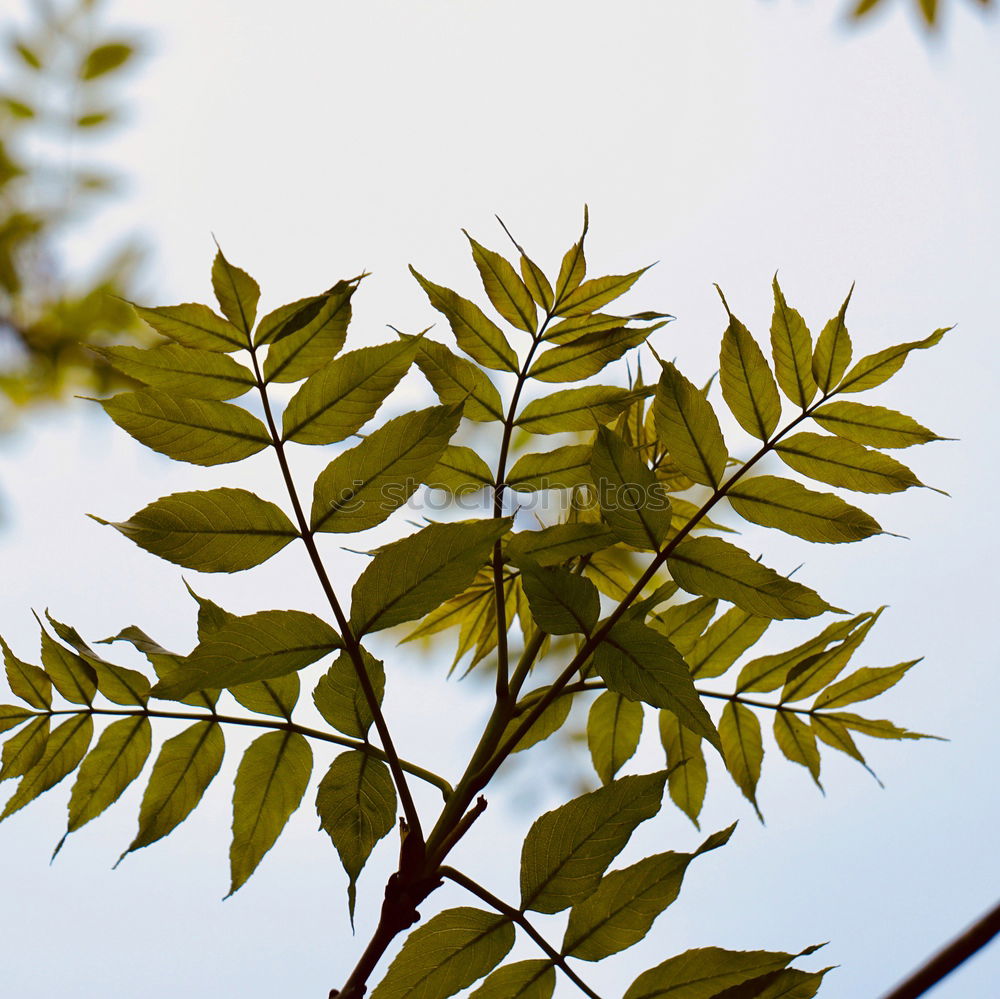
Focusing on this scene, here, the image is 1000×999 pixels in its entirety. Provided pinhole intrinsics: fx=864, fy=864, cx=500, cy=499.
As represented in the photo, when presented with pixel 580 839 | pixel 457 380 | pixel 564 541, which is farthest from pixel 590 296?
pixel 580 839

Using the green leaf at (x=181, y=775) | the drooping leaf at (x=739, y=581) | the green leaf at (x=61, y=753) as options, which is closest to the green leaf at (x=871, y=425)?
the drooping leaf at (x=739, y=581)

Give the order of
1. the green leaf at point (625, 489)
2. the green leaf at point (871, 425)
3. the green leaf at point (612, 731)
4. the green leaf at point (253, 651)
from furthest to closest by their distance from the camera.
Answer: the green leaf at point (612, 731) < the green leaf at point (871, 425) < the green leaf at point (625, 489) < the green leaf at point (253, 651)

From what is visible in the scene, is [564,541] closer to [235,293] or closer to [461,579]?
→ [461,579]

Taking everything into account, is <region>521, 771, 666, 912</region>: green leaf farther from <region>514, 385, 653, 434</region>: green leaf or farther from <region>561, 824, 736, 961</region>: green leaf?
<region>514, 385, 653, 434</region>: green leaf

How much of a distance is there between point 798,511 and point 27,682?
29.3 inches

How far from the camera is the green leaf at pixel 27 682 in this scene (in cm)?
83

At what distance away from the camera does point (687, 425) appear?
Answer: 774 mm

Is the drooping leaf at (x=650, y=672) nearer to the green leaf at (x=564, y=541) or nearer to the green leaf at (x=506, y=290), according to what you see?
the green leaf at (x=564, y=541)

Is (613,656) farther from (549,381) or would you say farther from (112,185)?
(112,185)

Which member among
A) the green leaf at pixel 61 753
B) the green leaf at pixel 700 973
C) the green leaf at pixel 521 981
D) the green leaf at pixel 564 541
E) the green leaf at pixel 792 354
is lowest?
the green leaf at pixel 700 973

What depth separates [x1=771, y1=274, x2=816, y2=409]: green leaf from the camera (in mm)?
850

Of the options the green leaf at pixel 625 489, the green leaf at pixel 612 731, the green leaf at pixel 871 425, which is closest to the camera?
the green leaf at pixel 625 489

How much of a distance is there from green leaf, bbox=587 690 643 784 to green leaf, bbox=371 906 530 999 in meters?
0.26

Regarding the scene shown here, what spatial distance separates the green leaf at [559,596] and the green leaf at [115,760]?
411 millimetres
